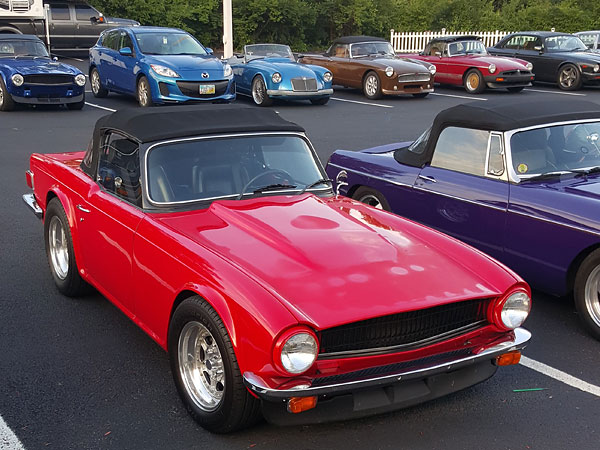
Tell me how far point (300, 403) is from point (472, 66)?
724 inches

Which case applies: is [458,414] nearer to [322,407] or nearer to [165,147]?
[322,407]

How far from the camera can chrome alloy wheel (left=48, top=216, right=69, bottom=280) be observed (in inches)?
235

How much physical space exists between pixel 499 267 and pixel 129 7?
1183 inches

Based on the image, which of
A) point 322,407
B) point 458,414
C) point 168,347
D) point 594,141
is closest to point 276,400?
point 322,407

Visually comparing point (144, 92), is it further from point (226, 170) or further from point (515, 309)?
point (515, 309)

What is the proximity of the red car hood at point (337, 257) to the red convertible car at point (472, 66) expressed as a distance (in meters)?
16.3

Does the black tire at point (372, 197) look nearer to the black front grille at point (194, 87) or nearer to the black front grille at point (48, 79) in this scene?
the black front grille at point (194, 87)

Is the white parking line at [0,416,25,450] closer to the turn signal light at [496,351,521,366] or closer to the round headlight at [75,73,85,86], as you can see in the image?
the turn signal light at [496,351,521,366]

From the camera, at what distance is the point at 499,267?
4.29m

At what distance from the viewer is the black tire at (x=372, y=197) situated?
A: 23.0ft

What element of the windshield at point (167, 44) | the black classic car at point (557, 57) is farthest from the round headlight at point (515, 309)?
the black classic car at point (557, 57)

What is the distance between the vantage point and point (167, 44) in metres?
16.5

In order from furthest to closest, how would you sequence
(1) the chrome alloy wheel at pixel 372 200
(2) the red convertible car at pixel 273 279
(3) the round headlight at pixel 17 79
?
(3) the round headlight at pixel 17 79, (1) the chrome alloy wheel at pixel 372 200, (2) the red convertible car at pixel 273 279

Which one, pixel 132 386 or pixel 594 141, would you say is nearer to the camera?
pixel 132 386
